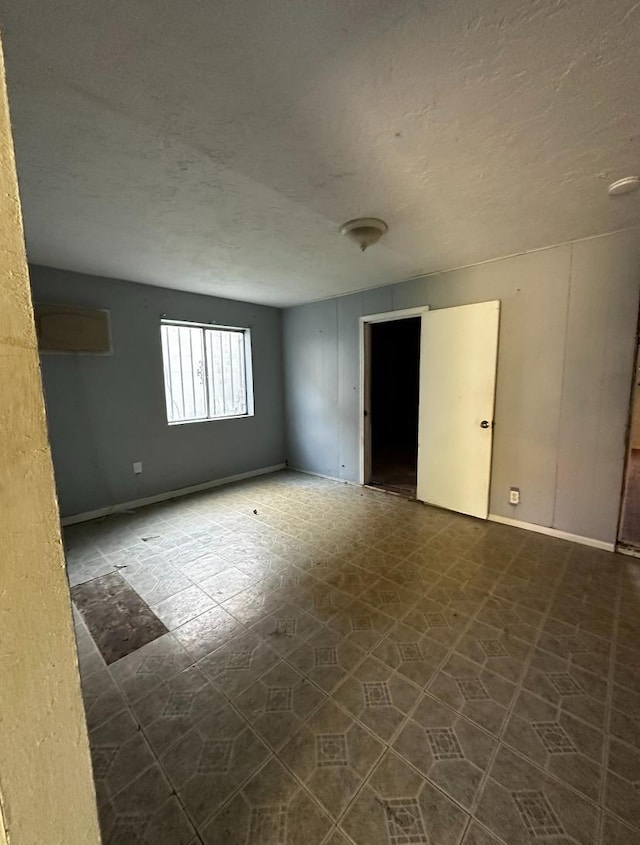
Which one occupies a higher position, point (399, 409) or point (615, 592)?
point (399, 409)

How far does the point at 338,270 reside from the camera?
10.4 ft

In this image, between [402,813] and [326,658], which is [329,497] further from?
[402,813]

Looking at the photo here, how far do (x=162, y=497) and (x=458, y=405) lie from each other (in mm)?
3368

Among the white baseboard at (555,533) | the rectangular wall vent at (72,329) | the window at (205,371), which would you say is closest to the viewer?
A: the white baseboard at (555,533)

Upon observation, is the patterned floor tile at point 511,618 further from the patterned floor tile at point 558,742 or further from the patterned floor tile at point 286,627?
the patterned floor tile at point 286,627

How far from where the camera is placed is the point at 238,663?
5.37ft

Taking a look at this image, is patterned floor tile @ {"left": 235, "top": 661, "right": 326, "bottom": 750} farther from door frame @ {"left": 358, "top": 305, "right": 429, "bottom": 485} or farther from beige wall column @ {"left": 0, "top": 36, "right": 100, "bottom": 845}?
door frame @ {"left": 358, "top": 305, "right": 429, "bottom": 485}

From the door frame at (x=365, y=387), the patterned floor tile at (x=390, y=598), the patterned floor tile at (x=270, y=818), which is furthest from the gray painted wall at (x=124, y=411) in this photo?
the patterned floor tile at (x=270, y=818)

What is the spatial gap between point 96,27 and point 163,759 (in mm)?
2412

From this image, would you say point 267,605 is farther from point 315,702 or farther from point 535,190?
point 535,190

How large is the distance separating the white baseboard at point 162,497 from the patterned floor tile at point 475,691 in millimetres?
2915

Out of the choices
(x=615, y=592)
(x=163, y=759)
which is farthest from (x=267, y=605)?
(x=615, y=592)

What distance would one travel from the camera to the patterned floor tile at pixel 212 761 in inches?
44.1

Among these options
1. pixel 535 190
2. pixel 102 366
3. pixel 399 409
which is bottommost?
pixel 399 409
